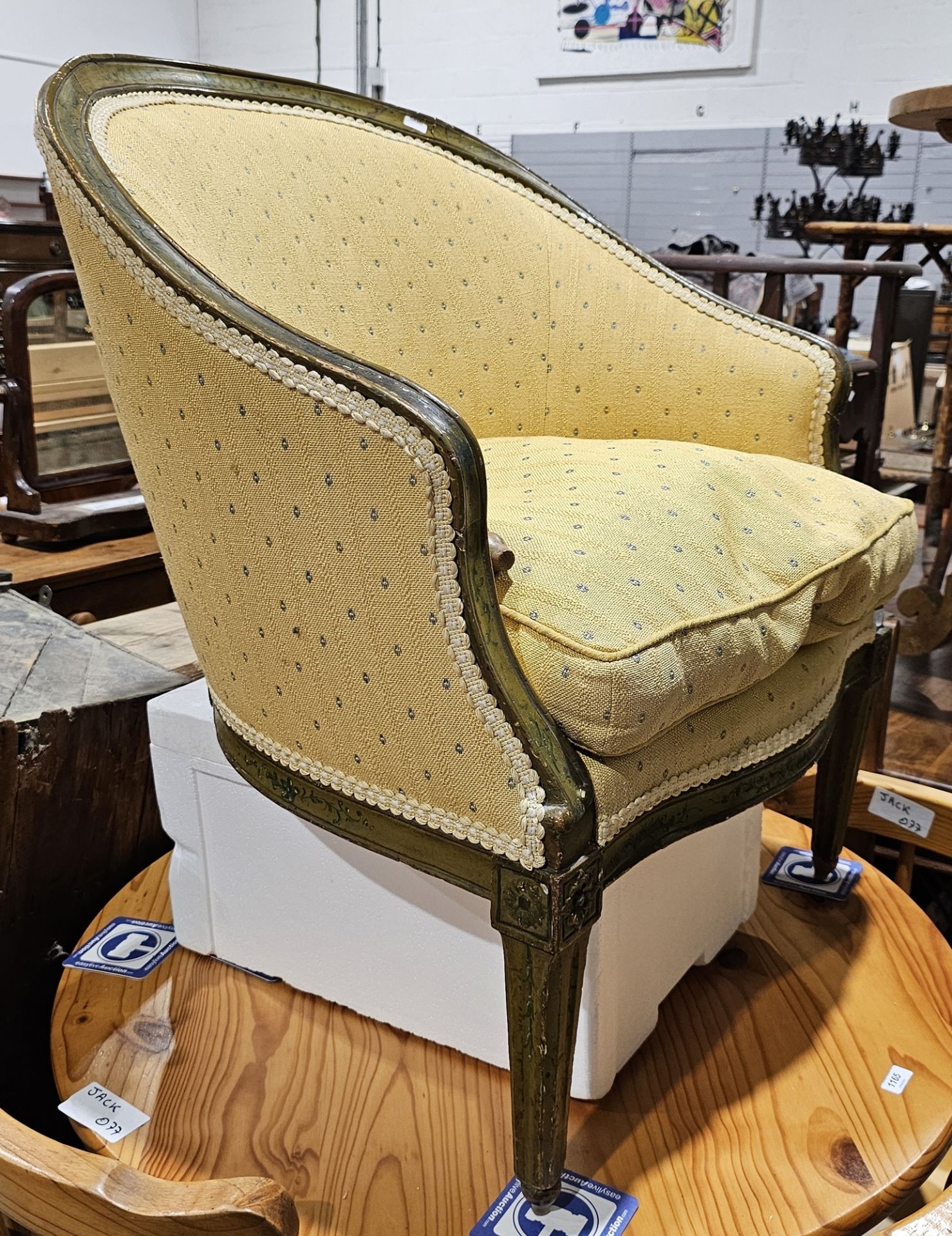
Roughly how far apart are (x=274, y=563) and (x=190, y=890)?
0.46 metres

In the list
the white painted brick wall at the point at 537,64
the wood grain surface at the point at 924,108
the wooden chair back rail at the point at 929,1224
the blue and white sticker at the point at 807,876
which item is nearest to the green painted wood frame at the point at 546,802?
the wooden chair back rail at the point at 929,1224

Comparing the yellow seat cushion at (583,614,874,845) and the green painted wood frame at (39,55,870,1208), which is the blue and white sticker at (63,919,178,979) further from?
the yellow seat cushion at (583,614,874,845)

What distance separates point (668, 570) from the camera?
0.79m

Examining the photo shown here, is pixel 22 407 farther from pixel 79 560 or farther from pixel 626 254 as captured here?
pixel 626 254

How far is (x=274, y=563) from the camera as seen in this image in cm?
75

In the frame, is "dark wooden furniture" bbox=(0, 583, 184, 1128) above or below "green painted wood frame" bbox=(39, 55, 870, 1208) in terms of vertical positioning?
below

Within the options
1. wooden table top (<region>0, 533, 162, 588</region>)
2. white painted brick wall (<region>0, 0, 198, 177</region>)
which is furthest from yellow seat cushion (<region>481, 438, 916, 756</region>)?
white painted brick wall (<region>0, 0, 198, 177</region>)

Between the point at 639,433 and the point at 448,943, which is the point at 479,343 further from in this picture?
the point at 448,943

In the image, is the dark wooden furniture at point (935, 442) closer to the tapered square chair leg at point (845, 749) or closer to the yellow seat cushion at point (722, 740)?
the tapered square chair leg at point (845, 749)

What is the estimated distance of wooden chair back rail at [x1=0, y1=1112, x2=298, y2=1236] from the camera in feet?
2.00

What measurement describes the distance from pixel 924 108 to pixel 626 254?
0.78m

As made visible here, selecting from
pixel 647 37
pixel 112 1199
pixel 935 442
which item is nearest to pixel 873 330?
pixel 935 442

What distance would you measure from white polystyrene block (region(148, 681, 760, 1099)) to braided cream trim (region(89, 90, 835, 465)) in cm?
41

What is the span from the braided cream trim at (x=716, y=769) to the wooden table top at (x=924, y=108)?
1133 mm
